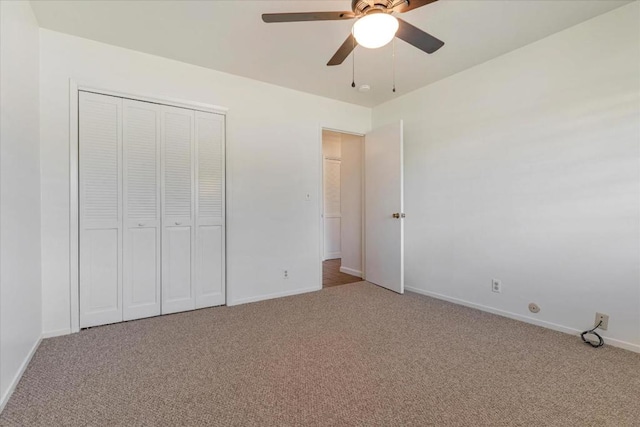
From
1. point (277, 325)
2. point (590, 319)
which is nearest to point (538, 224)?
point (590, 319)

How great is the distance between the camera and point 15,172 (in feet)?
6.00

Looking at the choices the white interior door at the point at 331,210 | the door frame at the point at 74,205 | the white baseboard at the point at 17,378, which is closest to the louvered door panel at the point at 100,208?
the door frame at the point at 74,205

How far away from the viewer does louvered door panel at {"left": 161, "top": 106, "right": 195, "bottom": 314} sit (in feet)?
9.53

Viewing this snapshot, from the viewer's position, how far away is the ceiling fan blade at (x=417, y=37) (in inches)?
67.9

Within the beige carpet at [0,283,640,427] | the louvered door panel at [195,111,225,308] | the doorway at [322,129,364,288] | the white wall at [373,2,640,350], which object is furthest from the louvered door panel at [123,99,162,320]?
the white wall at [373,2,640,350]

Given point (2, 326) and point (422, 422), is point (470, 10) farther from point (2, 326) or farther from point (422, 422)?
point (2, 326)

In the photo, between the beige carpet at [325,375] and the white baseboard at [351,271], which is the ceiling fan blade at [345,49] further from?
the white baseboard at [351,271]

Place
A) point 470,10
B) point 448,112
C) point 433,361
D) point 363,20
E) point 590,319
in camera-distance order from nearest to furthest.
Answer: point 363,20 → point 433,361 → point 470,10 → point 590,319 → point 448,112

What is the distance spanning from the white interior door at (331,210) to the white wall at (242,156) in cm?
222

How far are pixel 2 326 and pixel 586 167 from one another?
406cm

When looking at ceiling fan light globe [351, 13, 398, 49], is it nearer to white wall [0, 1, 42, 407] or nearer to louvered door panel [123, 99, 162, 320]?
white wall [0, 1, 42, 407]

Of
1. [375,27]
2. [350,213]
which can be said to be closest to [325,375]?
[375,27]

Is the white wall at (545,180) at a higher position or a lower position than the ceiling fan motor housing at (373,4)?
lower

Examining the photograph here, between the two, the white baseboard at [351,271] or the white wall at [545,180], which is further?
the white baseboard at [351,271]
